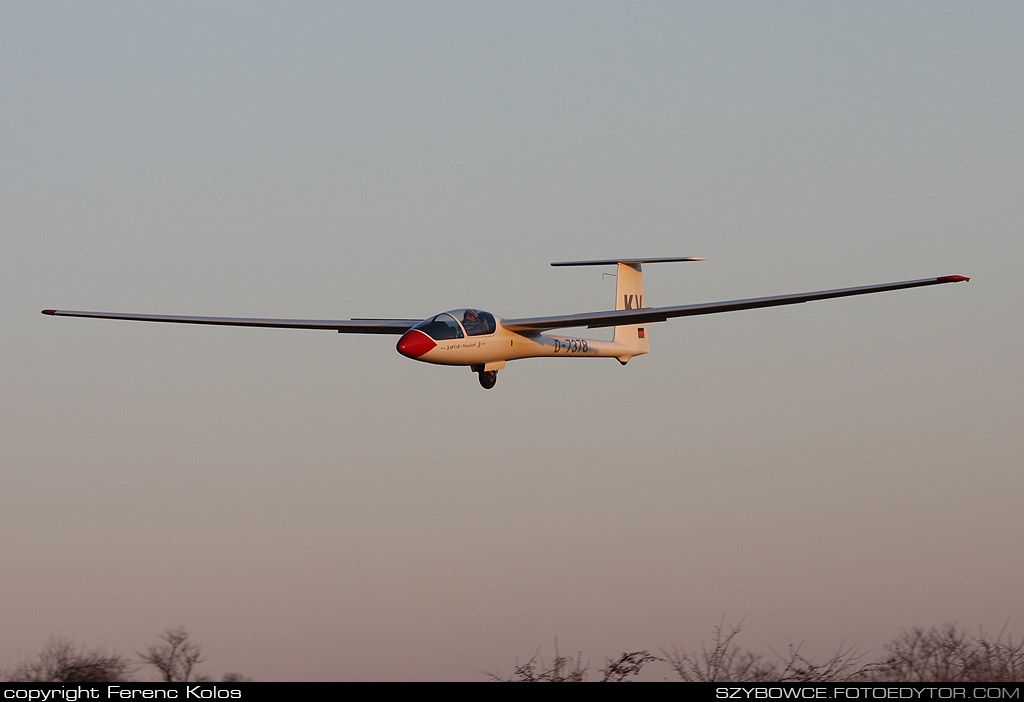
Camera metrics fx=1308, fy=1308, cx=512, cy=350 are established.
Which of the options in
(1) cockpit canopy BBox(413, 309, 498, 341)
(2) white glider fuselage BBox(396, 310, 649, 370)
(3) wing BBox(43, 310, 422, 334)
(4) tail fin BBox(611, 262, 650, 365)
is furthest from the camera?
(4) tail fin BBox(611, 262, 650, 365)

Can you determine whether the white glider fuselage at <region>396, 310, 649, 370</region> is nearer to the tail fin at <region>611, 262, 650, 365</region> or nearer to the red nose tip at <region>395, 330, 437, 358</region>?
the red nose tip at <region>395, 330, 437, 358</region>

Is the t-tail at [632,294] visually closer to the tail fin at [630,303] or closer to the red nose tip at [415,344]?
the tail fin at [630,303]

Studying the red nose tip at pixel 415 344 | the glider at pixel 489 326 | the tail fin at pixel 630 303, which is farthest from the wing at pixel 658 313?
the tail fin at pixel 630 303

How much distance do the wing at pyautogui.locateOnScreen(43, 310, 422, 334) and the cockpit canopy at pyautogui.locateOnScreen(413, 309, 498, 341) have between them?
4.89 ft

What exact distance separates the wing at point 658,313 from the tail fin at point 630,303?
233 inches

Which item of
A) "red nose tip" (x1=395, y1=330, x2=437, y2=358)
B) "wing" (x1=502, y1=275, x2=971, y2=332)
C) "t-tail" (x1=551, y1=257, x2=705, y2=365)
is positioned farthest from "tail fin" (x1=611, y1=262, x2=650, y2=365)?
"red nose tip" (x1=395, y1=330, x2=437, y2=358)

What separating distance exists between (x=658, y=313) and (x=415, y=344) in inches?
234

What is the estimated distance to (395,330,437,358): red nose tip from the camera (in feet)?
95.8

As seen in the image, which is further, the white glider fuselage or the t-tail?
the t-tail

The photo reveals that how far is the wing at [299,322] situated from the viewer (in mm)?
32594

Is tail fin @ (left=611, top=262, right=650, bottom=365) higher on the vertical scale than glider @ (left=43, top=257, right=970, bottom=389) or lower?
higher

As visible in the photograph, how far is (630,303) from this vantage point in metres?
38.6

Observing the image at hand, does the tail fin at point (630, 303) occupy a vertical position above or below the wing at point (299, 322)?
above
